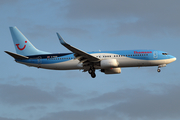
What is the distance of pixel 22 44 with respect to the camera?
6475cm

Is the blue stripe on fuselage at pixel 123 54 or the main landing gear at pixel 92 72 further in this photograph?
the main landing gear at pixel 92 72

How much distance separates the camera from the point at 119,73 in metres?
63.6

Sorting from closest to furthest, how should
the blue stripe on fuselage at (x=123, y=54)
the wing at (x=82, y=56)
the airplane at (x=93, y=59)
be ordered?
the wing at (x=82, y=56)
the airplane at (x=93, y=59)
the blue stripe on fuselage at (x=123, y=54)

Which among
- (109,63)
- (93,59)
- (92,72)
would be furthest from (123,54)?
(92,72)

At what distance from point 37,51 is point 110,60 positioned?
15661mm

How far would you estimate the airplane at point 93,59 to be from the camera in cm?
5747

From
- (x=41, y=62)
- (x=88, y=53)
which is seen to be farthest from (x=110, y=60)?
(x=41, y=62)

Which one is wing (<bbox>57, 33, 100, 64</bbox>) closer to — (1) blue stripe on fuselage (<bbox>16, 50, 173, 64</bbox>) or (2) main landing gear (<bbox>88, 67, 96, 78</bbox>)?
(2) main landing gear (<bbox>88, 67, 96, 78</bbox>)

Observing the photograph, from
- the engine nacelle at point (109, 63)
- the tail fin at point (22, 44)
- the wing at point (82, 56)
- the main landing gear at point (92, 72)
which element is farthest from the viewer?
the tail fin at point (22, 44)

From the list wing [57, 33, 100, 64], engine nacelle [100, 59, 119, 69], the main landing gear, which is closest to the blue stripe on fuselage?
engine nacelle [100, 59, 119, 69]

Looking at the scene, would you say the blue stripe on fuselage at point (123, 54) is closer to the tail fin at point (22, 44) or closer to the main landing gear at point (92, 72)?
the tail fin at point (22, 44)

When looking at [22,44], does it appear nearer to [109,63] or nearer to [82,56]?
[82,56]

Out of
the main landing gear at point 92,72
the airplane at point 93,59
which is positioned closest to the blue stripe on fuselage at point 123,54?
the airplane at point 93,59

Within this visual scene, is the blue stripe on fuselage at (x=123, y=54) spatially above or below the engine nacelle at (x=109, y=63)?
above
